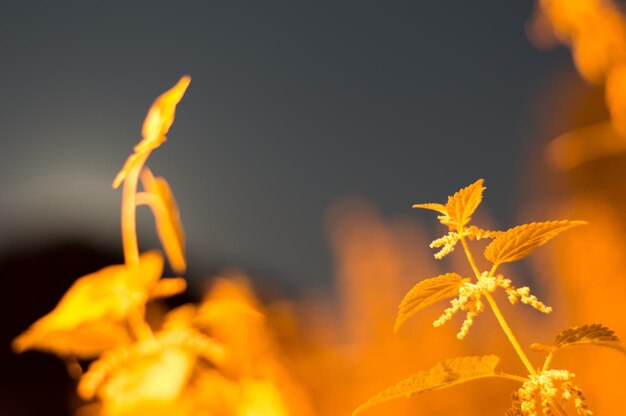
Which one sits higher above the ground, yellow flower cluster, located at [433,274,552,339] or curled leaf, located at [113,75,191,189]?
curled leaf, located at [113,75,191,189]

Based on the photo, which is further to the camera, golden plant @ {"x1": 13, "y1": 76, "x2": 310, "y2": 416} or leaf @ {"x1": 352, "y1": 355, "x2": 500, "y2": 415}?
golden plant @ {"x1": 13, "y1": 76, "x2": 310, "y2": 416}

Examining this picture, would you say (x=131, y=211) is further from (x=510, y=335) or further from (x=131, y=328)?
(x=510, y=335)

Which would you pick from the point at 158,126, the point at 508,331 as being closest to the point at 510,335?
the point at 508,331

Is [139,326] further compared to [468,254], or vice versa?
[139,326]

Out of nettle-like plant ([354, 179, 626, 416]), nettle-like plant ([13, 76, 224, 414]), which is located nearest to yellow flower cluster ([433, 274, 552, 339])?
nettle-like plant ([354, 179, 626, 416])

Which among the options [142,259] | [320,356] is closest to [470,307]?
[142,259]

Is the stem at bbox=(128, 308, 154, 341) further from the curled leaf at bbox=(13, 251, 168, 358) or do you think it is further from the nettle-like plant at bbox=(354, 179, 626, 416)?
the nettle-like plant at bbox=(354, 179, 626, 416)

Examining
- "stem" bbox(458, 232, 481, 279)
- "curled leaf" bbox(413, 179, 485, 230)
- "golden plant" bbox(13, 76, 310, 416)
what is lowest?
"golden plant" bbox(13, 76, 310, 416)

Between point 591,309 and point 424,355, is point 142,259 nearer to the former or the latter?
point 424,355
